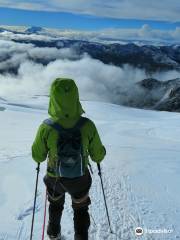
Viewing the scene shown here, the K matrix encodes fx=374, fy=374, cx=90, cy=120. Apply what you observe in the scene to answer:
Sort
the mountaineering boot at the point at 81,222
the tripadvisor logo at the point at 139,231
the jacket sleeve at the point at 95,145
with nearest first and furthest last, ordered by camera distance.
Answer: the jacket sleeve at the point at 95,145 < the mountaineering boot at the point at 81,222 < the tripadvisor logo at the point at 139,231

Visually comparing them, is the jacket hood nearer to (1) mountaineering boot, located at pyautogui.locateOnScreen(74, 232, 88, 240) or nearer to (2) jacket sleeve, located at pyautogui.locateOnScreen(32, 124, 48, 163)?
(2) jacket sleeve, located at pyautogui.locateOnScreen(32, 124, 48, 163)

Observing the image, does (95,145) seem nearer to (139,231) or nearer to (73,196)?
(73,196)

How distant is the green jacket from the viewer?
4688 millimetres

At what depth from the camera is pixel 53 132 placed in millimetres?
4785

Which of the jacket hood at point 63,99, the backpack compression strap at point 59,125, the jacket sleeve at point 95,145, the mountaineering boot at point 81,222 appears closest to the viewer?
the jacket hood at point 63,99

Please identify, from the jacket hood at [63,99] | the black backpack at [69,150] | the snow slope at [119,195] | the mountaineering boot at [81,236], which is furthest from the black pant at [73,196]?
the jacket hood at [63,99]

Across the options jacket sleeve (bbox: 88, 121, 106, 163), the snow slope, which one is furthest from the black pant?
the snow slope

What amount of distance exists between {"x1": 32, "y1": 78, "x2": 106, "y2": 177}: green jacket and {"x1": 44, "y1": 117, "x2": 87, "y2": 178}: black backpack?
0.15 feet

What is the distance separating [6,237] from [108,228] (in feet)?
5.38

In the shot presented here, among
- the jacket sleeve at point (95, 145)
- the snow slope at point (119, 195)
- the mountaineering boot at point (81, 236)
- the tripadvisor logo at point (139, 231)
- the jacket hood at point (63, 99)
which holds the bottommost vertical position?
the snow slope at point (119, 195)

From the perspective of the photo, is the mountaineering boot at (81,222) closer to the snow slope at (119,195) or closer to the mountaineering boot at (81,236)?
the mountaineering boot at (81,236)

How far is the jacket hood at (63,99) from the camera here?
4.67m

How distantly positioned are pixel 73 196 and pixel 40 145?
884 mm

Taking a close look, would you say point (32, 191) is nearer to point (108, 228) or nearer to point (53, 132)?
point (108, 228)
